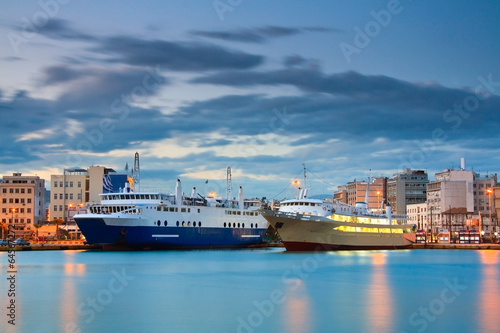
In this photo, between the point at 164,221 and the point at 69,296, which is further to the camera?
the point at 164,221

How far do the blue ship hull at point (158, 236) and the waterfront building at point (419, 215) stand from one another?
63681mm

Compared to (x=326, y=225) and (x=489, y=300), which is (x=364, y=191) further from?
(x=489, y=300)

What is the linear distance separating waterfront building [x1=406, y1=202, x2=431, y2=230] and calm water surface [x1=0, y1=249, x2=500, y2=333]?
3281 inches

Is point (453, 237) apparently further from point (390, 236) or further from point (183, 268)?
point (183, 268)

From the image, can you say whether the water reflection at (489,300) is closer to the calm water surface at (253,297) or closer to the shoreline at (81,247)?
the calm water surface at (253,297)

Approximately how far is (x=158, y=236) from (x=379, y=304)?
43.7m

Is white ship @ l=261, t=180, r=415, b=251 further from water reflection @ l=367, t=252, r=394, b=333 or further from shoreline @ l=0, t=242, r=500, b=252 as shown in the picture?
water reflection @ l=367, t=252, r=394, b=333

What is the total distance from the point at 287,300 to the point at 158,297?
22.2 feet

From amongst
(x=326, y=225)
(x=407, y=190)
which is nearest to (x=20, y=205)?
(x=326, y=225)

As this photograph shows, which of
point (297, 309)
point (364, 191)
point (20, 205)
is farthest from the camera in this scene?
point (364, 191)

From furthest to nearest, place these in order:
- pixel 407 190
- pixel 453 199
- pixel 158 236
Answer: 1. pixel 407 190
2. pixel 453 199
3. pixel 158 236

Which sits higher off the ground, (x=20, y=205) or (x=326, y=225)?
(x=20, y=205)

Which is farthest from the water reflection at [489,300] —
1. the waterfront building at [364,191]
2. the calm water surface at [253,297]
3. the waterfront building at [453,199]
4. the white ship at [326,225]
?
the waterfront building at [364,191]

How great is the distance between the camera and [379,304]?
31297 mm
